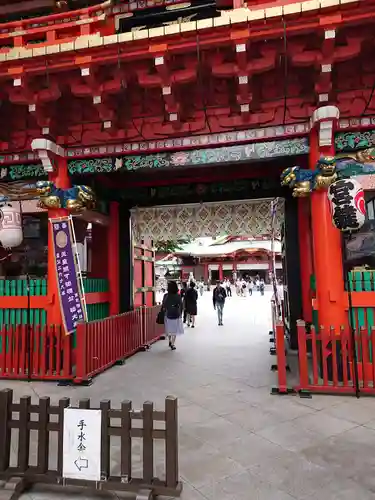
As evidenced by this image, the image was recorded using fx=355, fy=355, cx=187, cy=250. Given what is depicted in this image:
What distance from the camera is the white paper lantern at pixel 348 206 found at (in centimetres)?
487

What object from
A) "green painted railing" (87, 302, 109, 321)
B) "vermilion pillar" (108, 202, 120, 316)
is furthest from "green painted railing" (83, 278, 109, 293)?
"green painted railing" (87, 302, 109, 321)

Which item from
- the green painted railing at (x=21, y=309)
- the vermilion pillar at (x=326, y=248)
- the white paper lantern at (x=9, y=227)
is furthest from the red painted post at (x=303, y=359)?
the white paper lantern at (x=9, y=227)

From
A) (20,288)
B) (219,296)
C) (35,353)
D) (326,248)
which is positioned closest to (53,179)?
(20,288)

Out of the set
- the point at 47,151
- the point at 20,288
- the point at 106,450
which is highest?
the point at 47,151

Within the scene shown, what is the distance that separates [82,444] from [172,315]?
242 inches

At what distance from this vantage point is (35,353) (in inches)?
245

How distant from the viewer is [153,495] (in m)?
2.71

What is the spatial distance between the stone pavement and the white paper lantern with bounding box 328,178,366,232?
2400 mm

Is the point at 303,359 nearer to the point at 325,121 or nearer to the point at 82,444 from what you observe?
the point at 82,444

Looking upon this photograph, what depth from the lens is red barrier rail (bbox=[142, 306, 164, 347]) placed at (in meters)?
9.17

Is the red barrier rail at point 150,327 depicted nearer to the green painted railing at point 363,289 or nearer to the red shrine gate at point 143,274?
the red shrine gate at point 143,274

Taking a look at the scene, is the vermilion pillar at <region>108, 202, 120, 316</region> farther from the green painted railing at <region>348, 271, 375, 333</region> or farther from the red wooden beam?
the green painted railing at <region>348, 271, 375, 333</region>

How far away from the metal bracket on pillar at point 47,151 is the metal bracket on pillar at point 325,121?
4363mm

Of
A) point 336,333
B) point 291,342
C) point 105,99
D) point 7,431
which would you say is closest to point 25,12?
point 105,99
